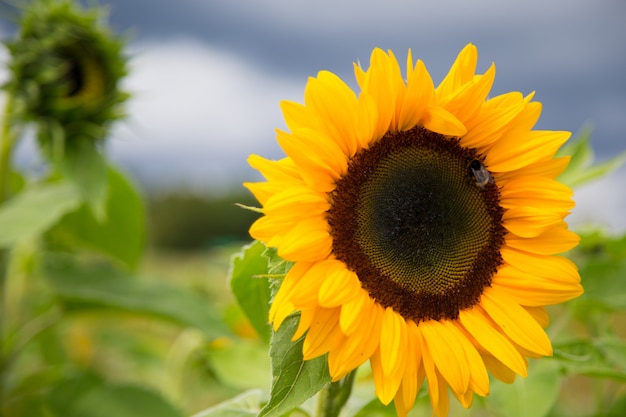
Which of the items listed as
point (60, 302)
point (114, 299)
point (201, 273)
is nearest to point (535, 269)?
point (114, 299)

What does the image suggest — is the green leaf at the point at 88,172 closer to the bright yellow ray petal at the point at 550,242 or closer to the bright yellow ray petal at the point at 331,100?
the bright yellow ray petal at the point at 331,100

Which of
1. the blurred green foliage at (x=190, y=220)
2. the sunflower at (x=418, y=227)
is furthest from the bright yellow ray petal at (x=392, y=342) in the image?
the blurred green foliage at (x=190, y=220)

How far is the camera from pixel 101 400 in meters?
1.88

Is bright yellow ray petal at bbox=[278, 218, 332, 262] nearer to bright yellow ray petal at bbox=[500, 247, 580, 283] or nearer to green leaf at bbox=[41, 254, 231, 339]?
bright yellow ray petal at bbox=[500, 247, 580, 283]

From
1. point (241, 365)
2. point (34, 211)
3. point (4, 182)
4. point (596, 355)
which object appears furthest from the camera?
point (4, 182)

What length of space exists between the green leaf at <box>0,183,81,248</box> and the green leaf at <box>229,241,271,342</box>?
84cm

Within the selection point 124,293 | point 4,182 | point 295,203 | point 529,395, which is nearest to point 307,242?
point 295,203

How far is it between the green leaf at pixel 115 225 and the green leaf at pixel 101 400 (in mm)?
535

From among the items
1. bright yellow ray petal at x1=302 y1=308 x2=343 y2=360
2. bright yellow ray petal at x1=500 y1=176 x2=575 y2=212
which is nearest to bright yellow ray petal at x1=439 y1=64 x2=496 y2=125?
bright yellow ray petal at x1=500 y1=176 x2=575 y2=212

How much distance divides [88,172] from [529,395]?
1338mm

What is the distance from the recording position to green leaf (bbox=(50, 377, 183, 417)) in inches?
72.1

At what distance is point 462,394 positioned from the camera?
3.36 feet

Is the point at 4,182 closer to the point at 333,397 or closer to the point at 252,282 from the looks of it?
the point at 252,282

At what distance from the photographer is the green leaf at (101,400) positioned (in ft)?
6.00
